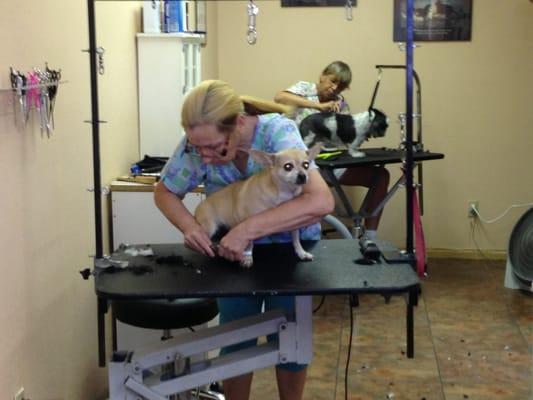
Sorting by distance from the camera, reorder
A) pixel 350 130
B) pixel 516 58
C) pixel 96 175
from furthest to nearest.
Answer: pixel 516 58 → pixel 350 130 → pixel 96 175

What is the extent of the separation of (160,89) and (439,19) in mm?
1972

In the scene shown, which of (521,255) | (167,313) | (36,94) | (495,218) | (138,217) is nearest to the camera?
(36,94)

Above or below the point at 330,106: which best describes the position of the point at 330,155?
below

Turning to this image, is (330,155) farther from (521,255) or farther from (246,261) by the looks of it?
(246,261)

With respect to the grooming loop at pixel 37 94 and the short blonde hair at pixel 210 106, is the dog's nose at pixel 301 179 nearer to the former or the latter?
the short blonde hair at pixel 210 106

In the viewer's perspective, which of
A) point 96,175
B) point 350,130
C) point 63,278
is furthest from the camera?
point 350,130

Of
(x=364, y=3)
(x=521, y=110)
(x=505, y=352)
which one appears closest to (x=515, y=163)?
(x=521, y=110)

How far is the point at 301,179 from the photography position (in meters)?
1.54

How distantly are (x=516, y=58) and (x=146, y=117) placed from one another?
7.72 feet

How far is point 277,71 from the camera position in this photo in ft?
14.1

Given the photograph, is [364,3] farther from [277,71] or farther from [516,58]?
[516,58]

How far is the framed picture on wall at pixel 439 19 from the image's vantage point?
13.6 feet

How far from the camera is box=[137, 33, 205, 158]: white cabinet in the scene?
3004mm

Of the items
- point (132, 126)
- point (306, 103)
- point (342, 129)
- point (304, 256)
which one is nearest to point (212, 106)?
point (304, 256)
